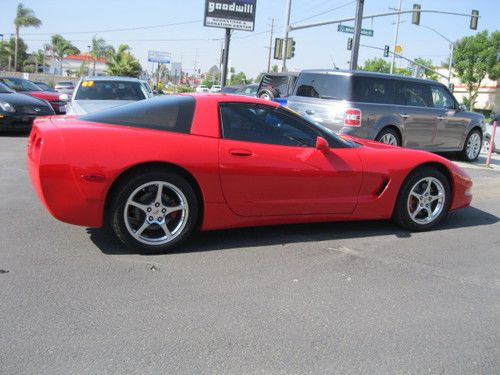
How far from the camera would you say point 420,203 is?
5238 millimetres

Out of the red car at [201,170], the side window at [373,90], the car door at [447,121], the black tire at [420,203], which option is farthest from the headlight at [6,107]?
the black tire at [420,203]

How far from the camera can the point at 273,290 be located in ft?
12.0

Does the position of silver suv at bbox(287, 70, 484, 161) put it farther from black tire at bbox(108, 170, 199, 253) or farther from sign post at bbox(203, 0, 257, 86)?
sign post at bbox(203, 0, 257, 86)

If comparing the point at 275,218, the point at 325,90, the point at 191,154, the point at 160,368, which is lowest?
the point at 160,368

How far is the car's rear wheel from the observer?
11.3 metres

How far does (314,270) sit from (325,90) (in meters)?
6.12

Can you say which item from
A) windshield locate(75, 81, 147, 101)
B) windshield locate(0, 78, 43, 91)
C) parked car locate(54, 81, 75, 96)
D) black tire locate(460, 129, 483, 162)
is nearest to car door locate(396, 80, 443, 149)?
black tire locate(460, 129, 483, 162)

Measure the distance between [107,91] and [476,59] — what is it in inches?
2065

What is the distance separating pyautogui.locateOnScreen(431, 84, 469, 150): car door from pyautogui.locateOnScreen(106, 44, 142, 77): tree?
44.1 m

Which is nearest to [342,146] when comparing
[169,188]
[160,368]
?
[169,188]

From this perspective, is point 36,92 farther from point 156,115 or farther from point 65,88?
point 65,88

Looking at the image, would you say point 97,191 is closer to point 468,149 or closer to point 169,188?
point 169,188

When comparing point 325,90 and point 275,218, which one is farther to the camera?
point 325,90

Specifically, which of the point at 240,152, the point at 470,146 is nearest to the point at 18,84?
the point at 470,146
